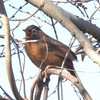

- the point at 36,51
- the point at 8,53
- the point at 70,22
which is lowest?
the point at 36,51

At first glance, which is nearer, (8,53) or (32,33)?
(8,53)

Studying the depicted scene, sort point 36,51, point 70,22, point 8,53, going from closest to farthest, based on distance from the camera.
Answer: point 8,53, point 70,22, point 36,51

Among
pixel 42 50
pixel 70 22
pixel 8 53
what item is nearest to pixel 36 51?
pixel 42 50

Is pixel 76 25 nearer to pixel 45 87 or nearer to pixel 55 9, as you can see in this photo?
pixel 55 9

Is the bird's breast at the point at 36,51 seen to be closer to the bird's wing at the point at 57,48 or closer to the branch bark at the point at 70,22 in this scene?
the bird's wing at the point at 57,48

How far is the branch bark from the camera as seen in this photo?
1.67 meters

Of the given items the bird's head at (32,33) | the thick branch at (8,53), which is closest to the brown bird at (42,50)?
the bird's head at (32,33)

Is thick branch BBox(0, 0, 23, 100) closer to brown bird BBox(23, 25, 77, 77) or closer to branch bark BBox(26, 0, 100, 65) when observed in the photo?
branch bark BBox(26, 0, 100, 65)

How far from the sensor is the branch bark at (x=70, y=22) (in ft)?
5.46

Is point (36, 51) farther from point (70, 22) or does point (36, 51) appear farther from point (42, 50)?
point (70, 22)

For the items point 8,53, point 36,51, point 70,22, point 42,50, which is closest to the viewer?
point 8,53

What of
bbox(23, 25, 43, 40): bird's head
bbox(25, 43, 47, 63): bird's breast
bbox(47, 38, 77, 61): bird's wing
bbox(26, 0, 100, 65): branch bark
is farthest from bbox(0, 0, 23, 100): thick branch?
bbox(23, 25, 43, 40): bird's head

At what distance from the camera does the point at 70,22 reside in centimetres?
176

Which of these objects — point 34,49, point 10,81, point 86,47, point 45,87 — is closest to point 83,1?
point 34,49
